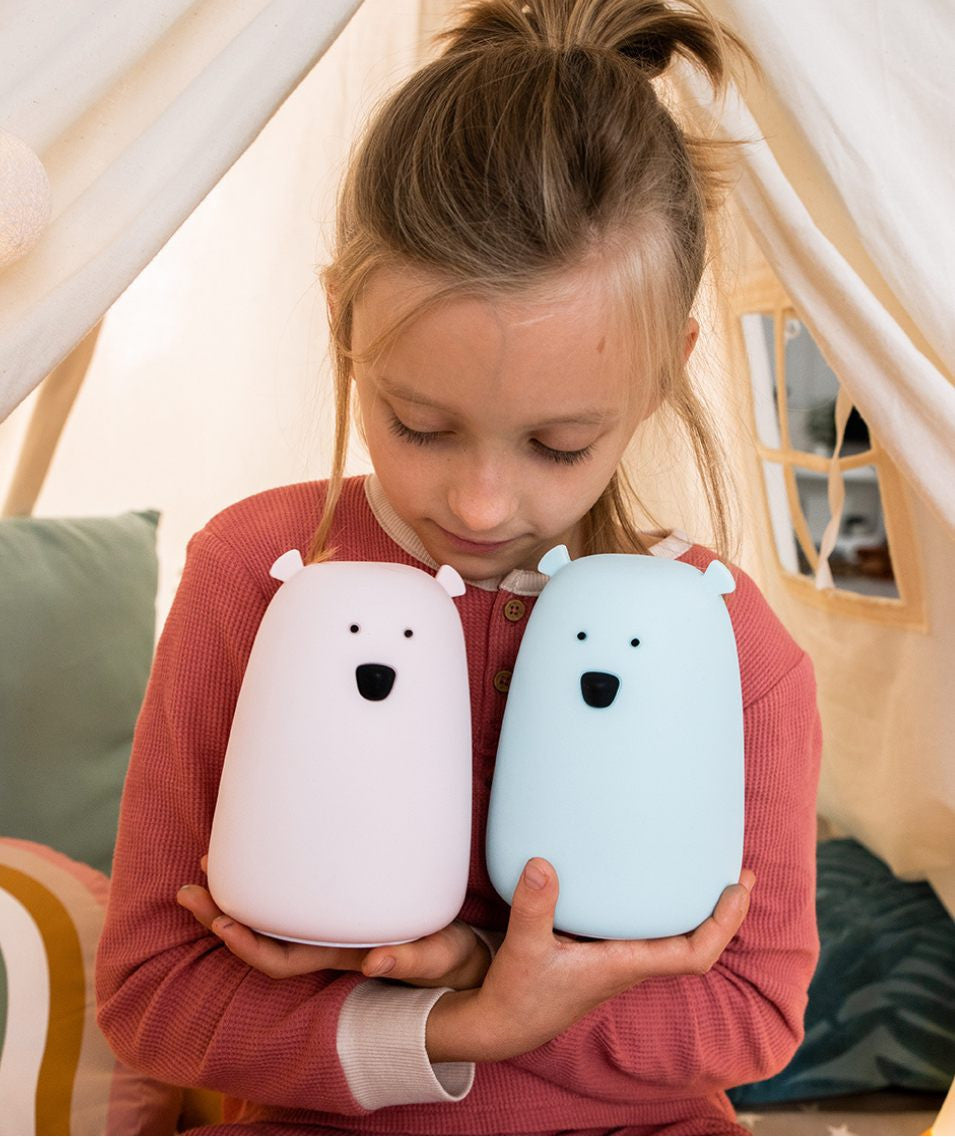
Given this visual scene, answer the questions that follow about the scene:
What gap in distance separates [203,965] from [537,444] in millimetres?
462

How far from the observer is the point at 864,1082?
1.34 meters

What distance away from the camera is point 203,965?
92 cm

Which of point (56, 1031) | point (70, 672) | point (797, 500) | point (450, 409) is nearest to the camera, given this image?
point (450, 409)

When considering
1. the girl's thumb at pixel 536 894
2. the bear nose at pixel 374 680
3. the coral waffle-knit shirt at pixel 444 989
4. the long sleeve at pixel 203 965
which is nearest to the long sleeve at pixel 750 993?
the coral waffle-knit shirt at pixel 444 989

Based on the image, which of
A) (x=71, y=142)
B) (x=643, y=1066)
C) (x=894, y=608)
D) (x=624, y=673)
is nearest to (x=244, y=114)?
(x=71, y=142)

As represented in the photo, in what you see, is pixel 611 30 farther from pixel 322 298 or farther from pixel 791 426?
pixel 791 426

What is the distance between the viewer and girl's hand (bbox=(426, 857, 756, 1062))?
2.49 feet

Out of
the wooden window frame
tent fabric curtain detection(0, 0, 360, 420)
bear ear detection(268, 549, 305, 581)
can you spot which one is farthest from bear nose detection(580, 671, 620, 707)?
the wooden window frame

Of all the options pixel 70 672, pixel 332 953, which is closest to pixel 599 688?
pixel 332 953

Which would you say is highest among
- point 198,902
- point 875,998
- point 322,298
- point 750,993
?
point 322,298

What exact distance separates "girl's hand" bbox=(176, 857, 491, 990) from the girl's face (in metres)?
0.28

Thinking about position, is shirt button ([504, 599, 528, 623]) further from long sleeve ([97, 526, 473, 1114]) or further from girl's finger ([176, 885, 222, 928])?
girl's finger ([176, 885, 222, 928])

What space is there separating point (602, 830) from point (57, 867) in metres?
0.74

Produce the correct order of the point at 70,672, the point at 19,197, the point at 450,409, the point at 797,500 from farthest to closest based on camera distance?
the point at 797,500 → the point at 70,672 → the point at 450,409 → the point at 19,197
